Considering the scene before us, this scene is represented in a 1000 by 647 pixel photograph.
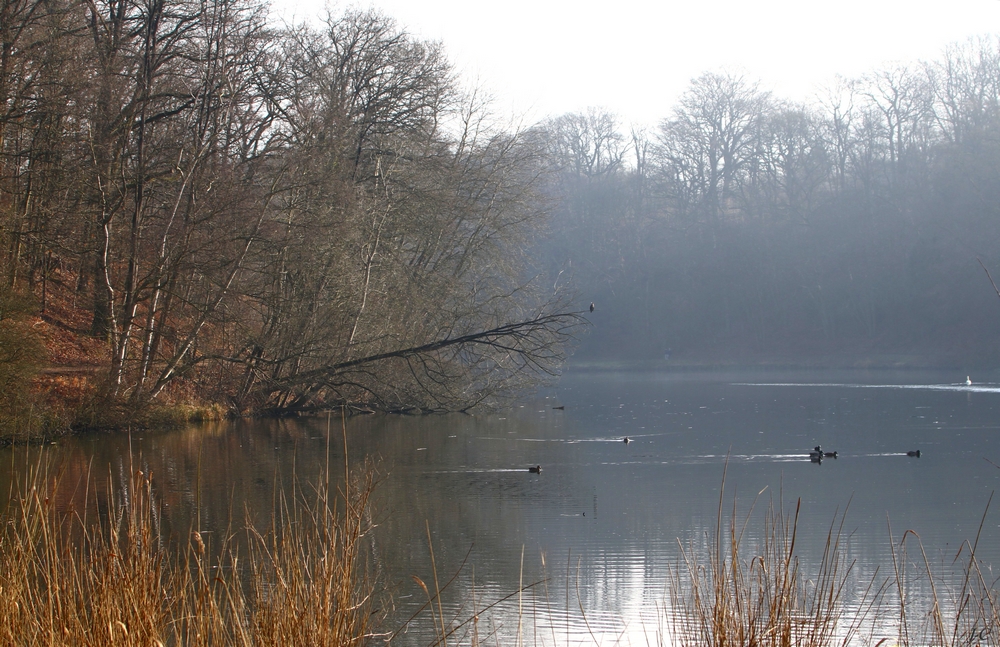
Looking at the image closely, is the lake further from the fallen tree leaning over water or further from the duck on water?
the fallen tree leaning over water

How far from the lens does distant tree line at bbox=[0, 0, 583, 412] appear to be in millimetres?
16469

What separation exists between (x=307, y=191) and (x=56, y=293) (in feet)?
21.0

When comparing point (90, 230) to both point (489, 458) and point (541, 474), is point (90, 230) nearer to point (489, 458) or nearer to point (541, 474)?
point (489, 458)

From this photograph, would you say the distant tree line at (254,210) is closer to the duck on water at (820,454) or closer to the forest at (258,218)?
the forest at (258,218)

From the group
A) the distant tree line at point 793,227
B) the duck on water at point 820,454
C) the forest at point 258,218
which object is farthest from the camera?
the distant tree line at point 793,227

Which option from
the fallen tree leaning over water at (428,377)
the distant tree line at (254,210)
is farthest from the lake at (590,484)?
the distant tree line at (254,210)

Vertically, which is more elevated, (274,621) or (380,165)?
(380,165)

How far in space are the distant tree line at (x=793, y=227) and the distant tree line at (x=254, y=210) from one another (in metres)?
19.4

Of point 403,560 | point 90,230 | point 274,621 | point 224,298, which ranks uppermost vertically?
point 90,230

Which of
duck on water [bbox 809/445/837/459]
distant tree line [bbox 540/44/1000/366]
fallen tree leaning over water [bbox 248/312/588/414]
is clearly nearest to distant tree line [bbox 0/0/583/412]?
fallen tree leaning over water [bbox 248/312/588/414]

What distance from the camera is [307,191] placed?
19.7 metres

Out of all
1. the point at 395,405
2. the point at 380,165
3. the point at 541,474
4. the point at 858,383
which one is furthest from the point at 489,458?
the point at 858,383

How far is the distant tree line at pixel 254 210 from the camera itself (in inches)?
648

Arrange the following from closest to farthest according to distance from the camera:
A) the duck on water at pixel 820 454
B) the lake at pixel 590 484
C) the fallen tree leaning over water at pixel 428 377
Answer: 1. the lake at pixel 590 484
2. the duck on water at pixel 820 454
3. the fallen tree leaning over water at pixel 428 377
